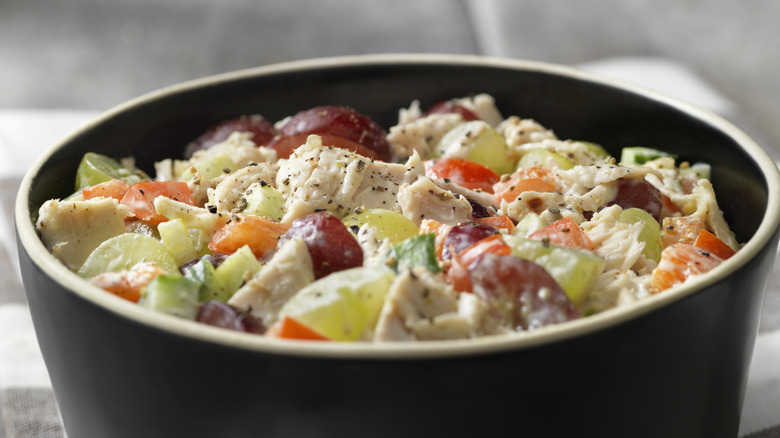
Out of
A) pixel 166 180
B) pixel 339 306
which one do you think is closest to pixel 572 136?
pixel 166 180

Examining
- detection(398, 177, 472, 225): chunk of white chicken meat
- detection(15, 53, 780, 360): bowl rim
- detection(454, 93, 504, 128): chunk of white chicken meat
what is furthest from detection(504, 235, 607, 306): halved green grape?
detection(454, 93, 504, 128): chunk of white chicken meat

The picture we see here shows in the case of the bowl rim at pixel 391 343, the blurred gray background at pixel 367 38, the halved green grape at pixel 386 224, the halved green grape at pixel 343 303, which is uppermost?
the bowl rim at pixel 391 343

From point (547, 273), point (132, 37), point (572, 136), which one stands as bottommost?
point (132, 37)

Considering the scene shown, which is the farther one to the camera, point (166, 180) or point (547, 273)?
point (166, 180)

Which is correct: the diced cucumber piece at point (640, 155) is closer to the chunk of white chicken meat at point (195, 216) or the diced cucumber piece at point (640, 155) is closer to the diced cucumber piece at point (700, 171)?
the diced cucumber piece at point (700, 171)

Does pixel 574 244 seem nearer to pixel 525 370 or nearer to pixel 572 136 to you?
pixel 525 370

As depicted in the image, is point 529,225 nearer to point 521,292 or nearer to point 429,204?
point 429,204

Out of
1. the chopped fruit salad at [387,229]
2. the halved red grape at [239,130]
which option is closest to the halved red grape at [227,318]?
the chopped fruit salad at [387,229]

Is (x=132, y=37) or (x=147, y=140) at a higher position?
(x=147, y=140)
